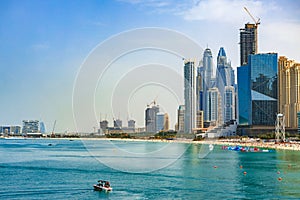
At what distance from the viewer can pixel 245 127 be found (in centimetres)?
11869

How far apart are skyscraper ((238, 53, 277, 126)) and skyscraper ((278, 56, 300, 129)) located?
4.04 metres

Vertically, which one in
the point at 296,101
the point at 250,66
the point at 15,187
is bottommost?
the point at 15,187

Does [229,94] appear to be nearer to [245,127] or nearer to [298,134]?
[245,127]

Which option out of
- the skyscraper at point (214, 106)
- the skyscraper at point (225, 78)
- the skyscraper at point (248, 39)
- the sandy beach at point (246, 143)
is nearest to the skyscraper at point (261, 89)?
the sandy beach at point (246, 143)

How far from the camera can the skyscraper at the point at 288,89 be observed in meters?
119

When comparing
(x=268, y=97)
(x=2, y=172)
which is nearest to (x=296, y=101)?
(x=268, y=97)

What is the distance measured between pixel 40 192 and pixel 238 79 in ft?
333

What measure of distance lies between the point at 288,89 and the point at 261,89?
9911 mm

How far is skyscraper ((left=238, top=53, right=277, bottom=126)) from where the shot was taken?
115125mm

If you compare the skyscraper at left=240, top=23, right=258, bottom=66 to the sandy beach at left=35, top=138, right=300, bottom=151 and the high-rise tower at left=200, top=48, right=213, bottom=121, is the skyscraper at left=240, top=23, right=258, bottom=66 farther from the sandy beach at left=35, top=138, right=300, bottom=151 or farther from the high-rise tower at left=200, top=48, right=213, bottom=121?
the sandy beach at left=35, top=138, right=300, bottom=151

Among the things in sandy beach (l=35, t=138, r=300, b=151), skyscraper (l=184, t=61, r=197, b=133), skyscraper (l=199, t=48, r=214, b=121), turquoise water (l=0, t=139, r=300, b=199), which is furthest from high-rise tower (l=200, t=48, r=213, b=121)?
turquoise water (l=0, t=139, r=300, b=199)

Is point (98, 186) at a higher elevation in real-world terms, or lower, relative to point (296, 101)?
lower

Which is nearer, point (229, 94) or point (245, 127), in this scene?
point (245, 127)

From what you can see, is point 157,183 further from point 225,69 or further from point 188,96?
point 225,69
